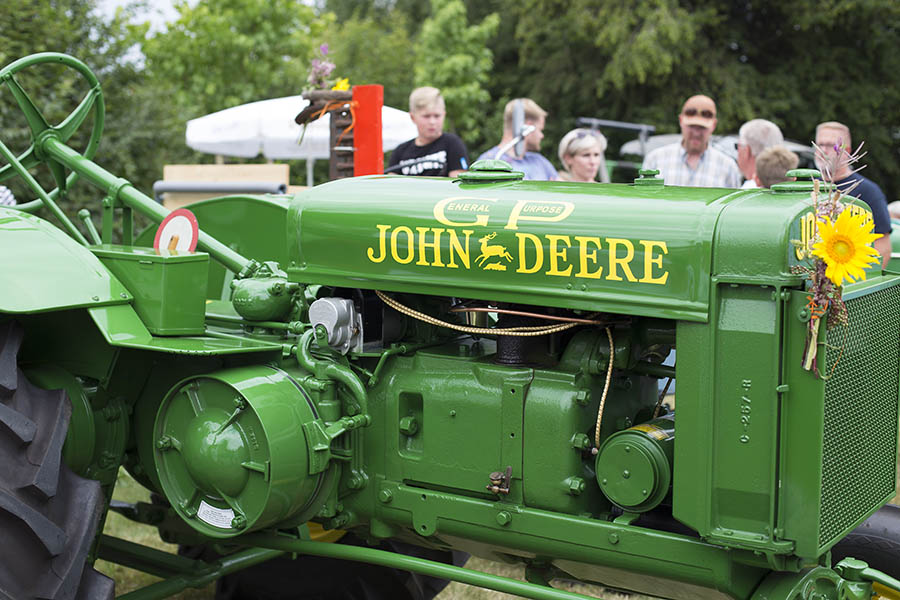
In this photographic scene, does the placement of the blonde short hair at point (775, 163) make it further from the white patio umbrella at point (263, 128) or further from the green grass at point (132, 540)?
the white patio umbrella at point (263, 128)

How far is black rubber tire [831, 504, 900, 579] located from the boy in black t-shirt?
3.19 metres

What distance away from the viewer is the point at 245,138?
977 cm

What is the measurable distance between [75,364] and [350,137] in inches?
85.0

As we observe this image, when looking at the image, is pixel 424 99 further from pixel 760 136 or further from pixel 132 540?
pixel 132 540

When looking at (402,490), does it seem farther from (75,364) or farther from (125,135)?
(125,135)

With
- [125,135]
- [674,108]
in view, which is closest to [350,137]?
[125,135]

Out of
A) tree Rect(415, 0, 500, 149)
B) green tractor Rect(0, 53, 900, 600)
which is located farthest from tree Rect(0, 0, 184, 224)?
tree Rect(415, 0, 500, 149)

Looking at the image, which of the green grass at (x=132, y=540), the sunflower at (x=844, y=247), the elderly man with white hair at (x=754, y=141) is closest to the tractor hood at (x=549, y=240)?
the sunflower at (x=844, y=247)

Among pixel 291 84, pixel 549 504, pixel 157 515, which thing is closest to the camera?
pixel 549 504

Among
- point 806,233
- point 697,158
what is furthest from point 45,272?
point 697,158

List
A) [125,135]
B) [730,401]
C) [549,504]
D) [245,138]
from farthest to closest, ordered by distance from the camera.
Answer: [125,135]
[245,138]
[549,504]
[730,401]

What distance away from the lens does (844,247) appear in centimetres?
231

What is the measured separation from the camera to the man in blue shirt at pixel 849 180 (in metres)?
2.46

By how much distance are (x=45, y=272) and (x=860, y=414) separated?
2.24 m
